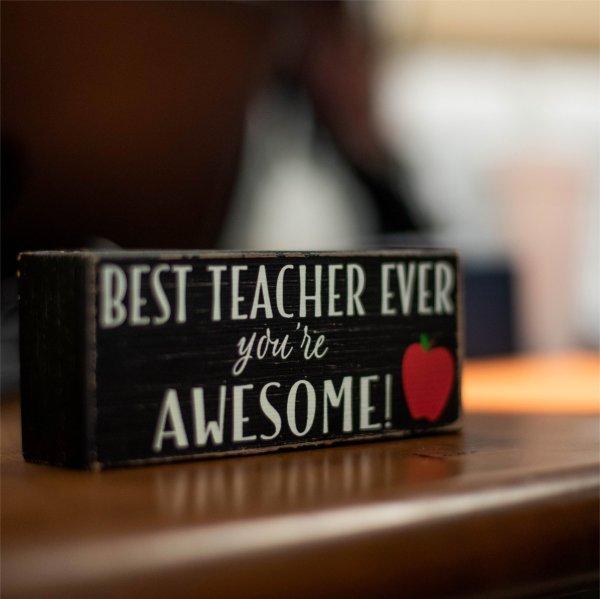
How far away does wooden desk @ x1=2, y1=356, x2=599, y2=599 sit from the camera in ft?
1.05

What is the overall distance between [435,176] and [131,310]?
5.11 ft

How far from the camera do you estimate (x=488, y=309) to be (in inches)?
45.7

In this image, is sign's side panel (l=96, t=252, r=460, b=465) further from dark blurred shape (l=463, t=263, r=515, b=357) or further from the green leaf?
dark blurred shape (l=463, t=263, r=515, b=357)

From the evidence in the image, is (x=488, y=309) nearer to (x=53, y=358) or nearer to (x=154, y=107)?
(x=154, y=107)

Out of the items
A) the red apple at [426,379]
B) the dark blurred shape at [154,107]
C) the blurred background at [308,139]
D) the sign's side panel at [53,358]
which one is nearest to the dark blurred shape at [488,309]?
the blurred background at [308,139]

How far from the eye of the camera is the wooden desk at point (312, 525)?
0.32 metres

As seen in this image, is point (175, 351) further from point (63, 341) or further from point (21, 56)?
point (21, 56)

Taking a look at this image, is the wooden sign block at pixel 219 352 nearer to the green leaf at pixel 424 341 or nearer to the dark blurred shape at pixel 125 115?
the green leaf at pixel 424 341

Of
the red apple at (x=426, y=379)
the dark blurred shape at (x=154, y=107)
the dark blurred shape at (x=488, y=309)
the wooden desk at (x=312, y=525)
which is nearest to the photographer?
the wooden desk at (x=312, y=525)

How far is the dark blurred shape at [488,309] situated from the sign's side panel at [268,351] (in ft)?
2.00

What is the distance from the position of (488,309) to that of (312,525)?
846 millimetres

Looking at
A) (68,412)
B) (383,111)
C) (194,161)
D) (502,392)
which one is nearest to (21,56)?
(194,161)

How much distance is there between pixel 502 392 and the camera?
76 centimetres

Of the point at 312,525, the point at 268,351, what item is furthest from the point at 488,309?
the point at 312,525
